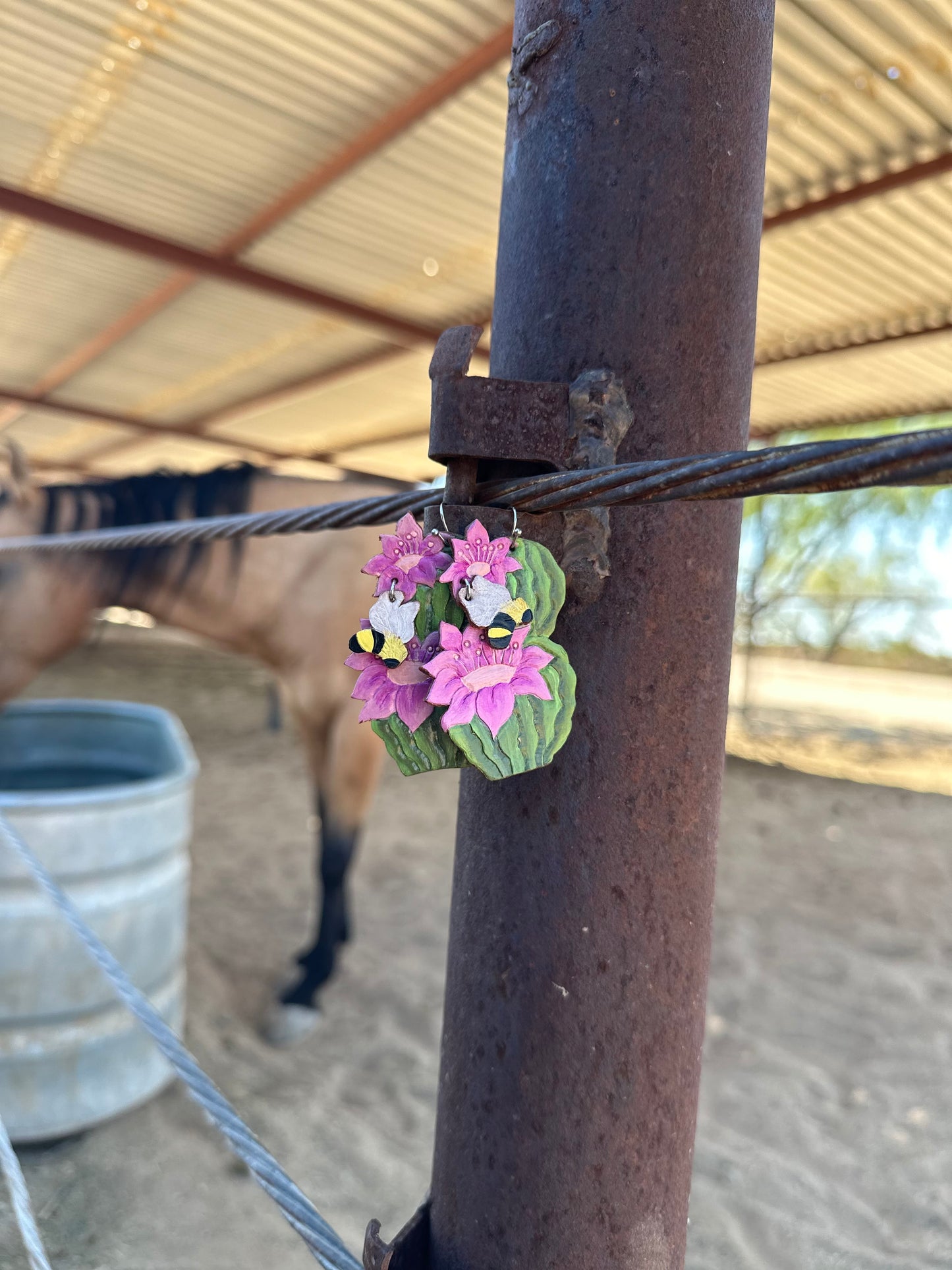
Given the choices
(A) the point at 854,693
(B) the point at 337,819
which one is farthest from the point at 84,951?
(A) the point at 854,693

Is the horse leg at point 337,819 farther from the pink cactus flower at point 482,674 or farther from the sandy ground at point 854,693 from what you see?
the sandy ground at point 854,693

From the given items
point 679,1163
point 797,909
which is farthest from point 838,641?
point 679,1163

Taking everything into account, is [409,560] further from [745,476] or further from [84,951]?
[84,951]

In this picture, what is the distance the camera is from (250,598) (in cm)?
264

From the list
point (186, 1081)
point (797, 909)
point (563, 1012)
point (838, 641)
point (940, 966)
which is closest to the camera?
point (563, 1012)

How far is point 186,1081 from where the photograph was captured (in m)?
0.66

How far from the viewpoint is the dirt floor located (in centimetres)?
173

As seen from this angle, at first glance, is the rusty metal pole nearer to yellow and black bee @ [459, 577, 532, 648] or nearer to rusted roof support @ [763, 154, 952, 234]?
yellow and black bee @ [459, 577, 532, 648]

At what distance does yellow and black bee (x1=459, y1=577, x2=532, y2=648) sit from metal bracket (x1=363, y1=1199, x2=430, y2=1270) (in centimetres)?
35

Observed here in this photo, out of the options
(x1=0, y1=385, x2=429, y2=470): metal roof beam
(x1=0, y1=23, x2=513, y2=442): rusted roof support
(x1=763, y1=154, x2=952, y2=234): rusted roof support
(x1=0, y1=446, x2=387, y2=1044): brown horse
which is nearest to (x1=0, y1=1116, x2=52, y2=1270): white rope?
(x1=0, y1=446, x2=387, y2=1044): brown horse

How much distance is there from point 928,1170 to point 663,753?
2.13 metres

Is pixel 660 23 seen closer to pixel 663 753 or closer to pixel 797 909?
pixel 663 753

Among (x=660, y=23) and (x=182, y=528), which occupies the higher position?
(x=660, y=23)

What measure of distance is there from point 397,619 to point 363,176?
399cm
